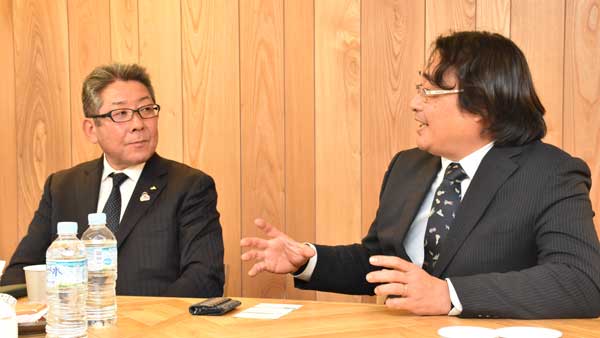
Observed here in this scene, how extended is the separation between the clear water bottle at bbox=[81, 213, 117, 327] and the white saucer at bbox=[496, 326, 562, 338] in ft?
3.34

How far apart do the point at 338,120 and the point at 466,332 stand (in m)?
1.89

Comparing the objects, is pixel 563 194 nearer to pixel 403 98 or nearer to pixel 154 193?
pixel 403 98

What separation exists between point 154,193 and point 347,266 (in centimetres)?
92

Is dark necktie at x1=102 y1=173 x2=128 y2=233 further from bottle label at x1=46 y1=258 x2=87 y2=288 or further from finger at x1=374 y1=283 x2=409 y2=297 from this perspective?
finger at x1=374 y1=283 x2=409 y2=297

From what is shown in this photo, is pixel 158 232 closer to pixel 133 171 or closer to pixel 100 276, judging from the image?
pixel 133 171

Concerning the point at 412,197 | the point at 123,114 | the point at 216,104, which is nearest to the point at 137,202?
the point at 123,114

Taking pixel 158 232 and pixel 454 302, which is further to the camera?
pixel 158 232

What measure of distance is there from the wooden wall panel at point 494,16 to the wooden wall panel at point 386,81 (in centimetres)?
26

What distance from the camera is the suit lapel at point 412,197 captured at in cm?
254

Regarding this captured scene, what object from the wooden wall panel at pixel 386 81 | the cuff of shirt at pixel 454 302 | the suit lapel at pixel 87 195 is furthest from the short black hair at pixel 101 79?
the cuff of shirt at pixel 454 302

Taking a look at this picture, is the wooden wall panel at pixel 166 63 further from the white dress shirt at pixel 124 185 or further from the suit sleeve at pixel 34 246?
the suit sleeve at pixel 34 246

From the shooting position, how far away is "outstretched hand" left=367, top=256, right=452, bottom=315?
1.98m

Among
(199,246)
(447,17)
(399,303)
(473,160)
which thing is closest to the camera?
(399,303)

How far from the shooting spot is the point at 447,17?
3361mm
